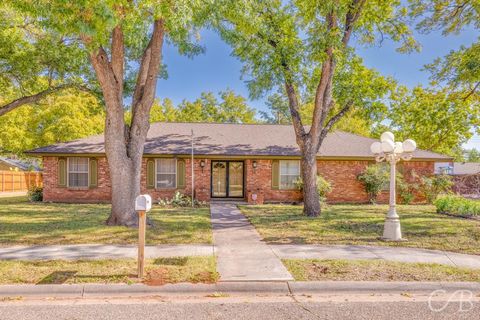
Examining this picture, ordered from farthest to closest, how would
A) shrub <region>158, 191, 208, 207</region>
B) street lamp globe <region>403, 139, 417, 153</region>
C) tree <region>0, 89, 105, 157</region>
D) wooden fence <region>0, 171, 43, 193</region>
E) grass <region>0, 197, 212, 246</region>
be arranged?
tree <region>0, 89, 105, 157</region>, wooden fence <region>0, 171, 43, 193</region>, shrub <region>158, 191, 208, 207</region>, street lamp globe <region>403, 139, 417, 153</region>, grass <region>0, 197, 212, 246</region>

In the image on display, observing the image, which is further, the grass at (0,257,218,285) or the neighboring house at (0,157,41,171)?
the neighboring house at (0,157,41,171)

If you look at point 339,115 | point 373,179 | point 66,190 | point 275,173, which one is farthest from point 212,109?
point 339,115

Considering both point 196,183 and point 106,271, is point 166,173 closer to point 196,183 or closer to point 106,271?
point 196,183

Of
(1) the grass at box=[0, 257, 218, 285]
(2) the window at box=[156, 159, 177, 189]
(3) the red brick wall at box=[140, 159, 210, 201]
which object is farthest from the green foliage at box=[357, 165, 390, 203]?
(1) the grass at box=[0, 257, 218, 285]

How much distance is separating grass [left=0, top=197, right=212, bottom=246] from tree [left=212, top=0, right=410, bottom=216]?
4735 millimetres

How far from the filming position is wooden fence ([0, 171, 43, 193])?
27.2 metres

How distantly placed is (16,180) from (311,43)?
27.7m

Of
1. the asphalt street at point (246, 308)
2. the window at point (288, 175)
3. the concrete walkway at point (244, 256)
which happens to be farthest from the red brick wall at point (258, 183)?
the asphalt street at point (246, 308)

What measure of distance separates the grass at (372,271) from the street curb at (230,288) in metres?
0.20

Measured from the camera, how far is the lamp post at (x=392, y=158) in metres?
8.42

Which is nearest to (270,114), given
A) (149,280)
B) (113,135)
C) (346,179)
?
(346,179)

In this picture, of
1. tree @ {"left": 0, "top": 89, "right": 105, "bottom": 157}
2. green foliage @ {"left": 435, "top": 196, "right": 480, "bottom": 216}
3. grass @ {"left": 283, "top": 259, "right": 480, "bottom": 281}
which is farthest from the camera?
tree @ {"left": 0, "top": 89, "right": 105, "bottom": 157}

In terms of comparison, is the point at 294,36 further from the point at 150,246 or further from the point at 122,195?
the point at 150,246

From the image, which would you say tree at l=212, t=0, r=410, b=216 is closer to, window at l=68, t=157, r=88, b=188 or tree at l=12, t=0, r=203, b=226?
tree at l=12, t=0, r=203, b=226
